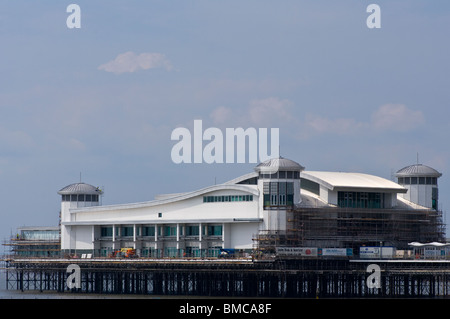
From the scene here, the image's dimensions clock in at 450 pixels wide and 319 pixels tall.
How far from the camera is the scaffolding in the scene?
170m

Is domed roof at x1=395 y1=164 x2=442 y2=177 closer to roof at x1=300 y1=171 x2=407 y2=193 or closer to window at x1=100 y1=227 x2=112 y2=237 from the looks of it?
roof at x1=300 y1=171 x2=407 y2=193

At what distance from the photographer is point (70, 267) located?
603ft

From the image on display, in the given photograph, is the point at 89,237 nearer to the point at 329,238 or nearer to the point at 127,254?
the point at 127,254

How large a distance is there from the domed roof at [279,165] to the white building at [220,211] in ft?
0.12

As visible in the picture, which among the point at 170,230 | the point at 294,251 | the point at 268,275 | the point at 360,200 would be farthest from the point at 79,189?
the point at 360,200

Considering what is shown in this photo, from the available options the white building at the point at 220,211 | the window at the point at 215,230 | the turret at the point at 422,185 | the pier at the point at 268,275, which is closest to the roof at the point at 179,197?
the white building at the point at 220,211

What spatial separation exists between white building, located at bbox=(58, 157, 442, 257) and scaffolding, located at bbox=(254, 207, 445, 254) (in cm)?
134

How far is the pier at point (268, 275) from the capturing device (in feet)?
550

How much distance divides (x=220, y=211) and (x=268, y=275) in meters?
11.8

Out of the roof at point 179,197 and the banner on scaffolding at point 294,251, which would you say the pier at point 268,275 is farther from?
the roof at point 179,197

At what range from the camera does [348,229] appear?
573 ft

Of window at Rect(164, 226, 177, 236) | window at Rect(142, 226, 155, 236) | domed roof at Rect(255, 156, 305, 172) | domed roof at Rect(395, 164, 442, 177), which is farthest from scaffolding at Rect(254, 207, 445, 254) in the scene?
window at Rect(142, 226, 155, 236)

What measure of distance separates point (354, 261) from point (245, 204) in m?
15.9
